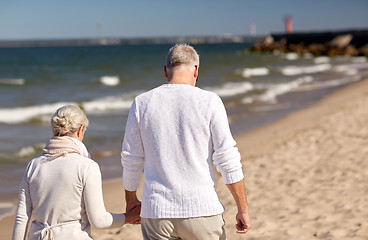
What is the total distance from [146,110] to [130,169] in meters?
0.36

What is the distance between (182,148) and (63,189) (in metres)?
0.64

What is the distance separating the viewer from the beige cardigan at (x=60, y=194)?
2270mm

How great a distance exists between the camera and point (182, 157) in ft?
7.15

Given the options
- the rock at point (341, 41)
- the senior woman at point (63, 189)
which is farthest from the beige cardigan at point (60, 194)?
the rock at point (341, 41)

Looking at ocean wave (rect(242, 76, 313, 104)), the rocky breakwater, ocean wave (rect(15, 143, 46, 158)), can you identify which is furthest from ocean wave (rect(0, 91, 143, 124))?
the rocky breakwater

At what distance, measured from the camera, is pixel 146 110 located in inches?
88.0

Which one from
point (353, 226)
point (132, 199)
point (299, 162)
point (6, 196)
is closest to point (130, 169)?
point (132, 199)

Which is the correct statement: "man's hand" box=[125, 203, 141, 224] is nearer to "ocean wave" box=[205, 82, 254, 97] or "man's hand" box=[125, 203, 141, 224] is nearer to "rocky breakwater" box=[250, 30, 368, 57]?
"ocean wave" box=[205, 82, 254, 97]

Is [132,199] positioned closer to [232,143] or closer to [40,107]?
[232,143]

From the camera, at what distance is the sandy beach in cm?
448

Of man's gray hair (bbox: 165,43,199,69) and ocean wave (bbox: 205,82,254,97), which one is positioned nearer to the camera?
man's gray hair (bbox: 165,43,199,69)

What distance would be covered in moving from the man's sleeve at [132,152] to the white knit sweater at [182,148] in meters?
0.03

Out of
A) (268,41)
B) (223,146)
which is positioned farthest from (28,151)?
(268,41)

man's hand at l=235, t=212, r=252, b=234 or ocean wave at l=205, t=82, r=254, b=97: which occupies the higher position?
ocean wave at l=205, t=82, r=254, b=97
